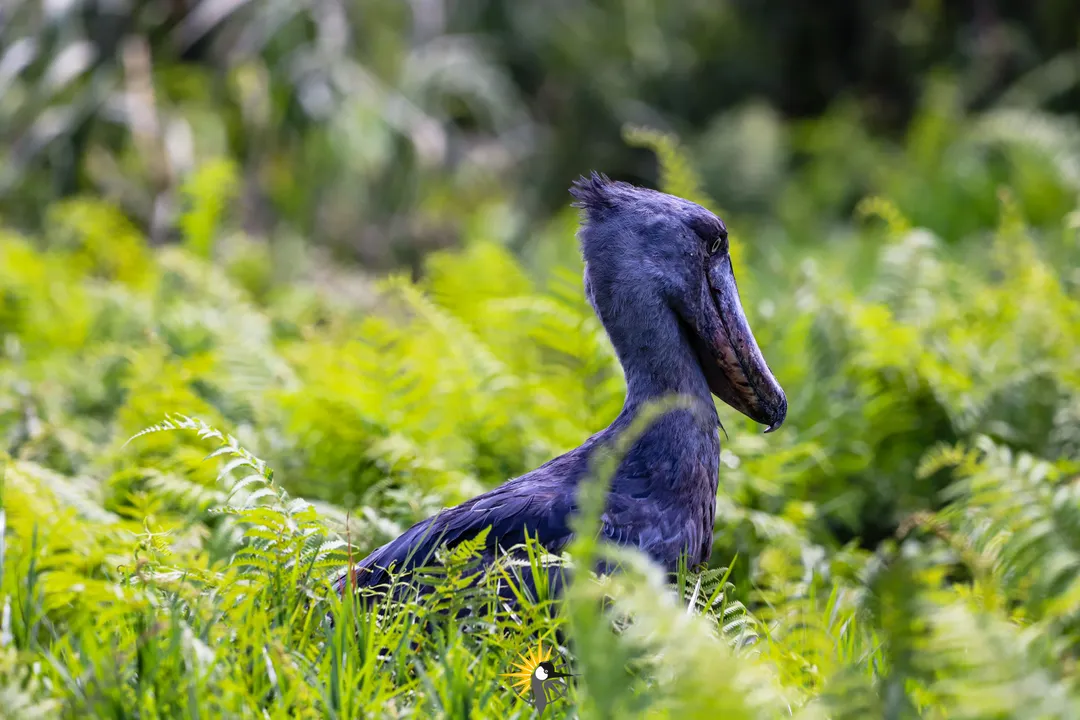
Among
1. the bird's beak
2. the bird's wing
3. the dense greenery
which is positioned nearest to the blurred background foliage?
the dense greenery

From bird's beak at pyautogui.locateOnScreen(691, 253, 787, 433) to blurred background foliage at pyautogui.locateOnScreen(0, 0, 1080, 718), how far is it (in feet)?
1.58

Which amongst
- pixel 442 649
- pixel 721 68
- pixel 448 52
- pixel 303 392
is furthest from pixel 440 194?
pixel 442 649

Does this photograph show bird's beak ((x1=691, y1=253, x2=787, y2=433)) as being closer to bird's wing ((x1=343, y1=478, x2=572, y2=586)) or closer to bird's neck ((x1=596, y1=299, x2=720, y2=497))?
bird's neck ((x1=596, y1=299, x2=720, y2=497))

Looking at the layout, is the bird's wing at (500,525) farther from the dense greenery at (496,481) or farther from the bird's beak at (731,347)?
the bird's beak at (731,347)

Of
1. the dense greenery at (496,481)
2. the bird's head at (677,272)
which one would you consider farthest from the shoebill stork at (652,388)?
the dense greenery at (496,481)

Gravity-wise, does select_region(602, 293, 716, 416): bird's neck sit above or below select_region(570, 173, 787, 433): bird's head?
below

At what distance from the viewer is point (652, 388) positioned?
2646mm

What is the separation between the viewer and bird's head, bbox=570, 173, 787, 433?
8.70 ft

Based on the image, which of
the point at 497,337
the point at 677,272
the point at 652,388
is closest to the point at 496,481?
the point at 497,337

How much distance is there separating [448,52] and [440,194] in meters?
1.37

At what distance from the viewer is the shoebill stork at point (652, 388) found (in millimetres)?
2404

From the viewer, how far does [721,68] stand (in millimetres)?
10867

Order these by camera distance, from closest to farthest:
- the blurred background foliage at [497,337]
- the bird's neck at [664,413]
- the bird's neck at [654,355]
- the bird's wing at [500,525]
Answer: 1. the blurred background foliage at [497,337]
2. the bird's wing at [500,525]
3. the bird's neck at [664,413]
4. the bird's neck at [654,355]

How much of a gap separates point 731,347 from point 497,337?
230 cm
